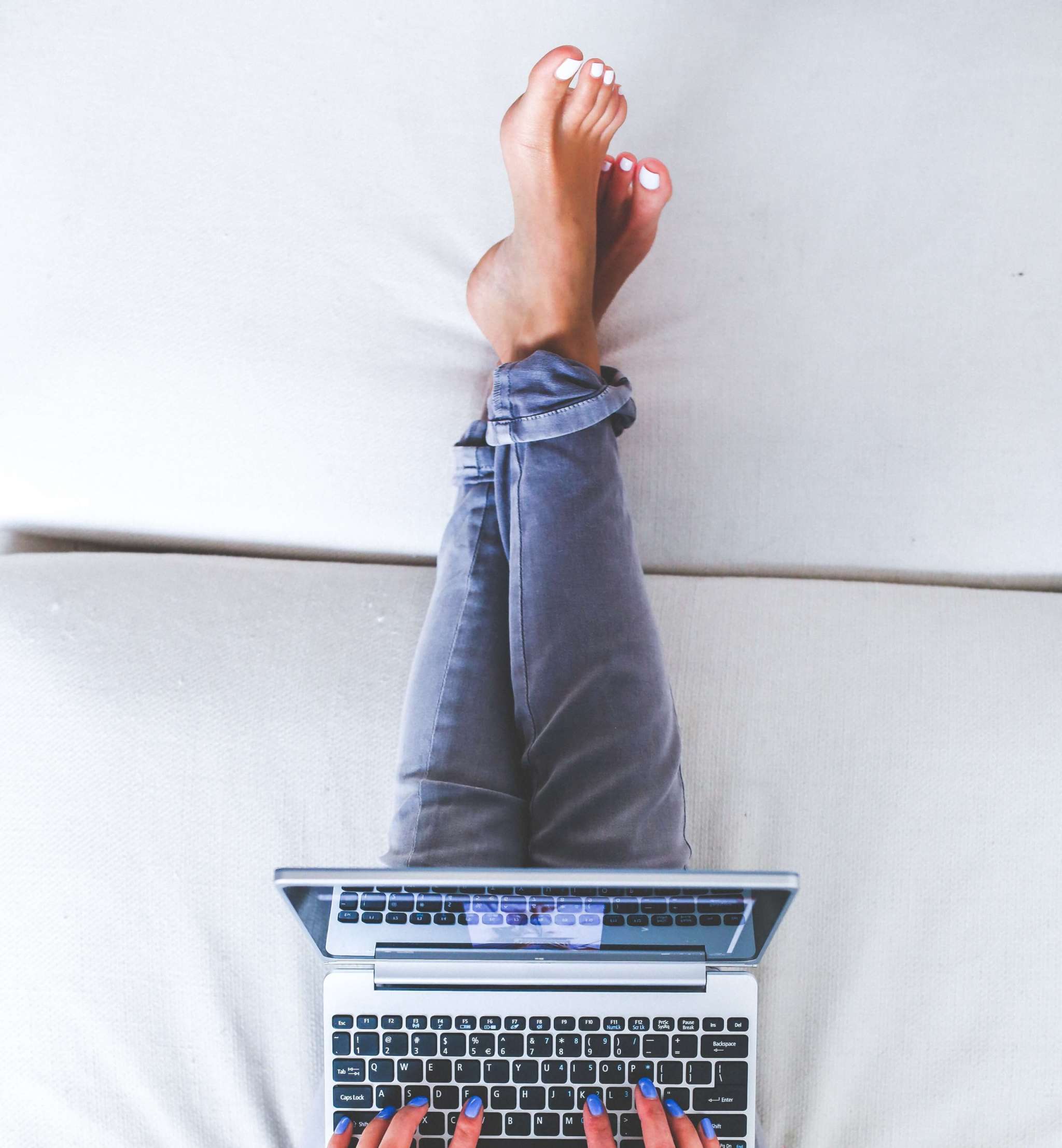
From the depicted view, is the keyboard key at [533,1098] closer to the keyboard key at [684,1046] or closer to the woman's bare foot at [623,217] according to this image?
the keyboard key at [684,1046]

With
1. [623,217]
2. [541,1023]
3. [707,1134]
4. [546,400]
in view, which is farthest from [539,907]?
[623,217]

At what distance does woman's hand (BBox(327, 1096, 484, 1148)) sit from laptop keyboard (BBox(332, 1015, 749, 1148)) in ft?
0.04

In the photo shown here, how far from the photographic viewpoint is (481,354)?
852mm

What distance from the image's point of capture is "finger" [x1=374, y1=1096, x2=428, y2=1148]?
610 mm

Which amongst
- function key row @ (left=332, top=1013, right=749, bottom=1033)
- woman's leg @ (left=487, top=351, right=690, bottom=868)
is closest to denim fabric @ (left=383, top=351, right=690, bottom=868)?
woman's leg @ (left=487, top=351, right=690, bottom=868)

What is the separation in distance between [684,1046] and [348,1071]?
26cm

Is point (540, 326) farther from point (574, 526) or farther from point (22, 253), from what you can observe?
point (22, 253)

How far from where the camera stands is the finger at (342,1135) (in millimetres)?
630

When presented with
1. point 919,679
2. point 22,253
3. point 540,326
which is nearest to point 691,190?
point 540,326

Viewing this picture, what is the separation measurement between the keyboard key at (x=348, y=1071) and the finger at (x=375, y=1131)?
0.03 meters

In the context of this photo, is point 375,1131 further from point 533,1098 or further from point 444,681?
point 444,681

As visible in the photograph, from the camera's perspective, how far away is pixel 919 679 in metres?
0.78

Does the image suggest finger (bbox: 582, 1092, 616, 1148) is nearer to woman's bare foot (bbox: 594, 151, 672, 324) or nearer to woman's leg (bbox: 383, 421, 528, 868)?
woman's leg (bbox: 383, 421, 528, 868)

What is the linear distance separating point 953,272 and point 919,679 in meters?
0.40
